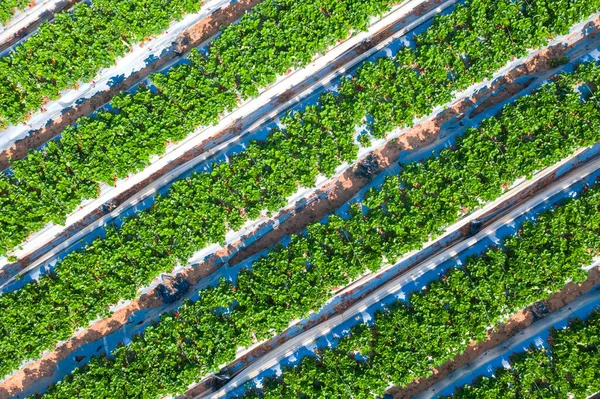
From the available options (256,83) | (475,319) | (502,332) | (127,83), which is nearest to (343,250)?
(475,319)

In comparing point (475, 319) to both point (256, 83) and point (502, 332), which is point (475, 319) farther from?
point (256, 83)

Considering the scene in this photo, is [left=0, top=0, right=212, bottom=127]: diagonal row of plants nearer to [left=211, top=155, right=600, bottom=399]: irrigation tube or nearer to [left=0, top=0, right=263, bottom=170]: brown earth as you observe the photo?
[left=0, top=0, right=263, bottom=170]: brown earth

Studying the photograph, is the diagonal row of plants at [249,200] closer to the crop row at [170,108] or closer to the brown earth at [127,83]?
the crop row at [170,108]

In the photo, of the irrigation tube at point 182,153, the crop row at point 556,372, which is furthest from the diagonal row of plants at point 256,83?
the crop row at point 556,372

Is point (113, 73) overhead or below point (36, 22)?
below

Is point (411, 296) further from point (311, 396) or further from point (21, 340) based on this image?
point (21, 340)
